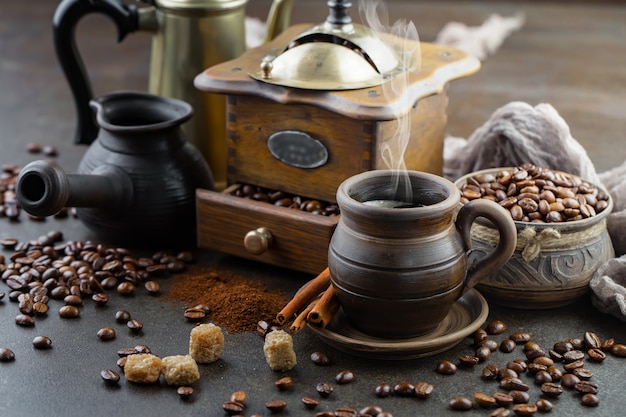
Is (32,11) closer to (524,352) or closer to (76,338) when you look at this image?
(76,338)

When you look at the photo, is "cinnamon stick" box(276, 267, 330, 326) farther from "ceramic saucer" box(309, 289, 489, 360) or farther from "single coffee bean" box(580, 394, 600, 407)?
→ "single coffee bean" box(580, 394, 600, 407)

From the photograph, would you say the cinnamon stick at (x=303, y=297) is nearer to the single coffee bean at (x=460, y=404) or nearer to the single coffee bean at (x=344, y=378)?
the single coffee bean at (x=344, y=378)

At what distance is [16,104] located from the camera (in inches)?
121

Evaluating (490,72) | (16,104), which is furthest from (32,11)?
(490,72)

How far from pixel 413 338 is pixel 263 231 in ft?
1.42

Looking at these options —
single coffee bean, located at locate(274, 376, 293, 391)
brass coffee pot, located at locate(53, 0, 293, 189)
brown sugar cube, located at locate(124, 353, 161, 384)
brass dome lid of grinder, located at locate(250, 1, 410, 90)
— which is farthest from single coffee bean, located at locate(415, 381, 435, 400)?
brass coffee pot, located at locate(53, 0, 293, 189)

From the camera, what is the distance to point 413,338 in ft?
5.29

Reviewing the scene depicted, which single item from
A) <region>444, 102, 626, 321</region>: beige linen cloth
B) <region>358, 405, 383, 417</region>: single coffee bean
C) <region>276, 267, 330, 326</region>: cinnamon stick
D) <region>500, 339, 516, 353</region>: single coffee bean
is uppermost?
<region>444, 102, 626, 321</region>: beige linen cloth

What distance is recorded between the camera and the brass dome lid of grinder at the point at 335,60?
1896 mm

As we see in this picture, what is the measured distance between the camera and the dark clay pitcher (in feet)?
6.43

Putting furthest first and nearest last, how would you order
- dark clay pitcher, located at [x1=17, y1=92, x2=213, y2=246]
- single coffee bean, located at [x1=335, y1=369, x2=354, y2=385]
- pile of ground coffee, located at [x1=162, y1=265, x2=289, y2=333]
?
dark clay pitcher, located at [x1=17, y1=92, x2=213, y2=246]
pile of ground coffee, located at [x1=162, y1=265, x2=289, y2=333]
single coffee bean, located at [x1=335, y1=369, x2=354, y2=385]

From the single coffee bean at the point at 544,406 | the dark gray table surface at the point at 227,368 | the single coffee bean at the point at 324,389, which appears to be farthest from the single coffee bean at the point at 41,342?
the single coffee bean at the point at 544,406

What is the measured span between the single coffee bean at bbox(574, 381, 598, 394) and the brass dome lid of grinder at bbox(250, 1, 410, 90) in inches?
28.3

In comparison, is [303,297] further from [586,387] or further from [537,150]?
[537,150]
